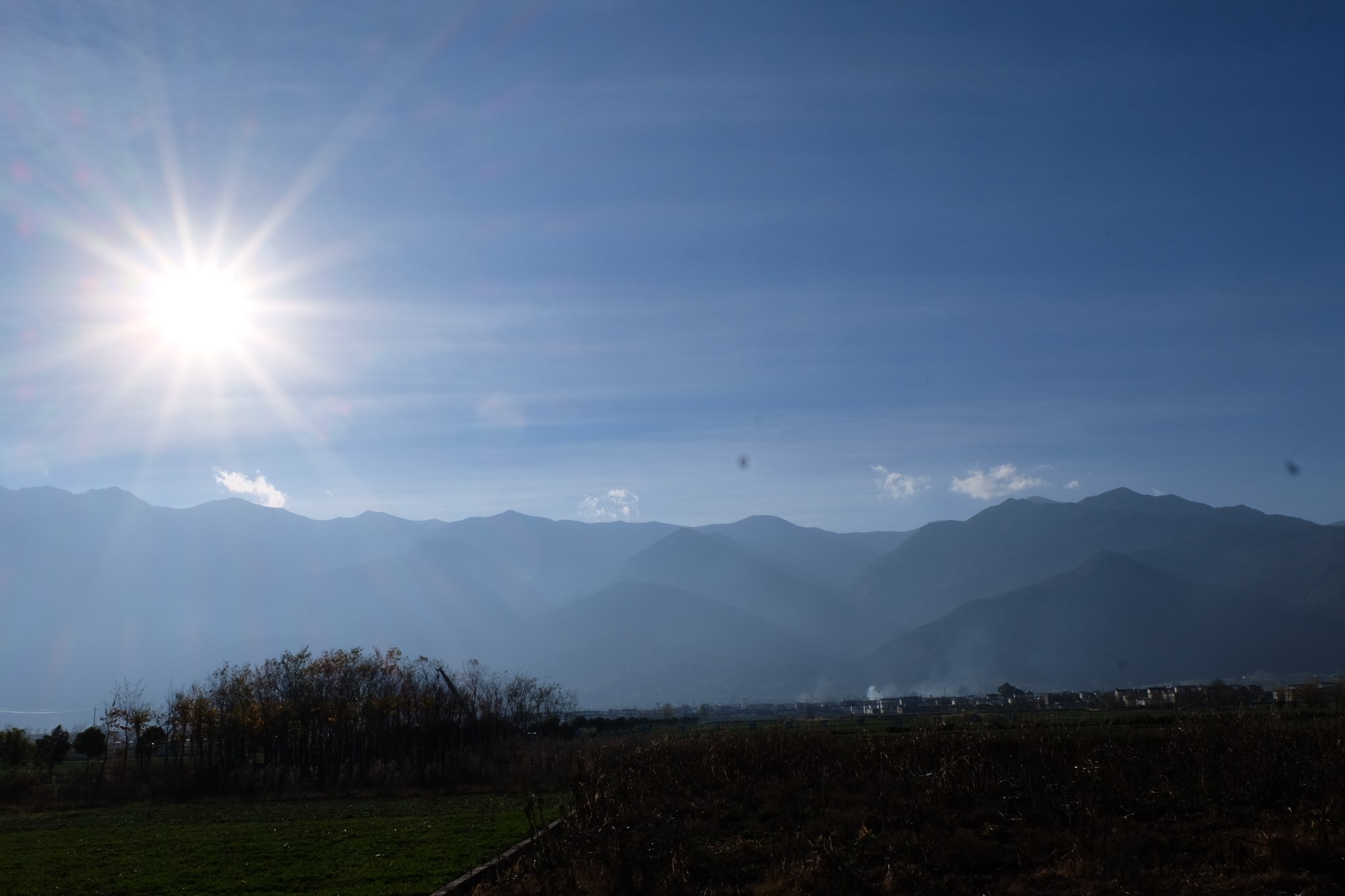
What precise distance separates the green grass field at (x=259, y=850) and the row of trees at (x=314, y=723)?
21.8 metres

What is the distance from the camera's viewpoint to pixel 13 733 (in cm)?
6681

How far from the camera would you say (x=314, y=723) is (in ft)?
207

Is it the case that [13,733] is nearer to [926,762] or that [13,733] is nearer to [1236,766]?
[926,762]

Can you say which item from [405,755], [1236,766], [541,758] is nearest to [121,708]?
[405,755]

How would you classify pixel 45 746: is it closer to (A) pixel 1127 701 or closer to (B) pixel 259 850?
(B) pixel 259 850

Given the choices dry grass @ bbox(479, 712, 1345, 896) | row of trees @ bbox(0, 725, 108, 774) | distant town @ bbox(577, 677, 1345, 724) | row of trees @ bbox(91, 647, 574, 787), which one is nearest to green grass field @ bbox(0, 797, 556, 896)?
dry grass @ bbox(479, 712, 1345, 896)

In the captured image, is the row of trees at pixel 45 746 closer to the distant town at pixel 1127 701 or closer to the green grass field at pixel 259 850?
the green grass field at pixel 259 850

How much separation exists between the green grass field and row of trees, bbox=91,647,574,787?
21794 mm

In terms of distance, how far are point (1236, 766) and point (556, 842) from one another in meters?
16.1

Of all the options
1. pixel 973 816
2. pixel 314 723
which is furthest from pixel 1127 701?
pixel 973 816

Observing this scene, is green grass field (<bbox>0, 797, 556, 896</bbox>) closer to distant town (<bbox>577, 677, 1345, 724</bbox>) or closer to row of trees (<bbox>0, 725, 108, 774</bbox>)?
distant town (<bbox>577, 677, 1345, 724</bbox>)

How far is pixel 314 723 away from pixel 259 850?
4472 cm

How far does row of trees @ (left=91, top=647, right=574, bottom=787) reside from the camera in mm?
57438

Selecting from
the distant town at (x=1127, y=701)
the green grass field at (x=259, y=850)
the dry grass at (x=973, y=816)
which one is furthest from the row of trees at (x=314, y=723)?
the dry grass at (x=973, y=816)
